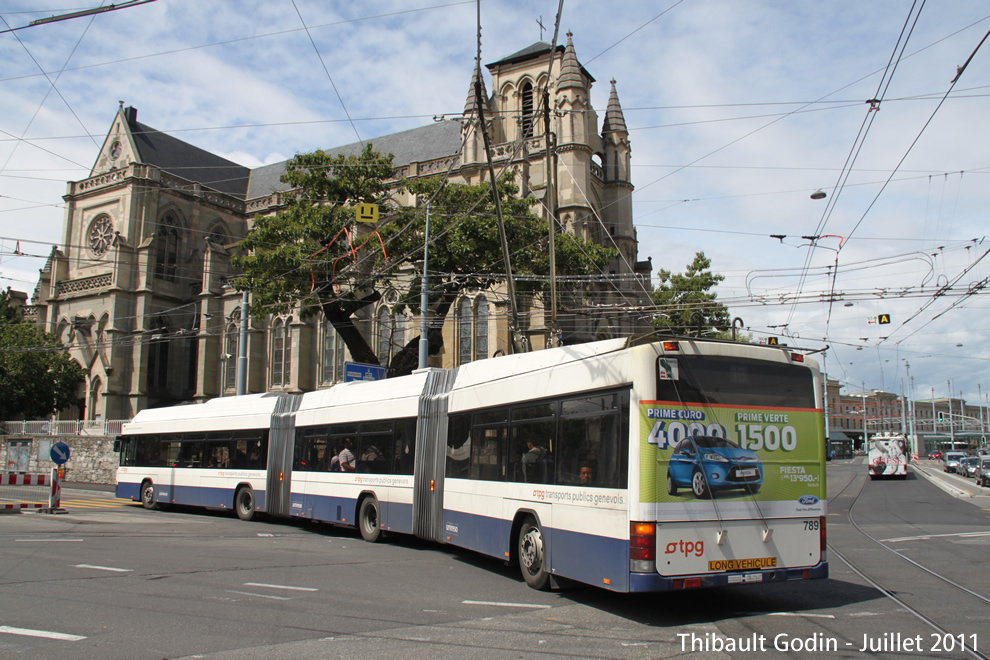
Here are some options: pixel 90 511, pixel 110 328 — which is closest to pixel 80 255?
pixel 110 328

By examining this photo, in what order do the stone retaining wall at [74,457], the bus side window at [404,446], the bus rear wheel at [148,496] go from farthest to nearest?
the stone retaining wall at [74,457]
the bus rear wheel at [148,496]
the bus side window at [404,446]

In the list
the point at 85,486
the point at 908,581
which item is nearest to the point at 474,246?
the point at 908,581

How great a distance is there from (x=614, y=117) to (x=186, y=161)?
31.6m

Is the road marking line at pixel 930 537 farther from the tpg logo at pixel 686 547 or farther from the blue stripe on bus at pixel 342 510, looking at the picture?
the blue stripe on bus at pixel 342 510

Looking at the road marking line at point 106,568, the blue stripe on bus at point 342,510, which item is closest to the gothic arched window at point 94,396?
the blue stripe on bus at point 342,510

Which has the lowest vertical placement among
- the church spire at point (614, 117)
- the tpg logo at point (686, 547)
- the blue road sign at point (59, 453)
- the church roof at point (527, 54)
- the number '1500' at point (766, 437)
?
the tpg logo at point (686, 547)

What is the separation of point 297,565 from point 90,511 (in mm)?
11671

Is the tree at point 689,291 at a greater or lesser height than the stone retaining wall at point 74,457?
greater

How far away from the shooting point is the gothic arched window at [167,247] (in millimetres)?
47281

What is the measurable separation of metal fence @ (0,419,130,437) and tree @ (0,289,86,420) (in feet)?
7.79

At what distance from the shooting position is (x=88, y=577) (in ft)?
28.7

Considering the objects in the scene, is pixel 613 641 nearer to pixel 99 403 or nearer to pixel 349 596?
pixel 349 596

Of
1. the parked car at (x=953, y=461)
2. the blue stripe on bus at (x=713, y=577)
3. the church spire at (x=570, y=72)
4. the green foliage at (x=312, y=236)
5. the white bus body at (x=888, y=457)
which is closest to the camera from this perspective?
the blue stripe on bus at (x=713, y=577)

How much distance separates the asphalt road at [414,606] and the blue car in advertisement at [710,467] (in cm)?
123
